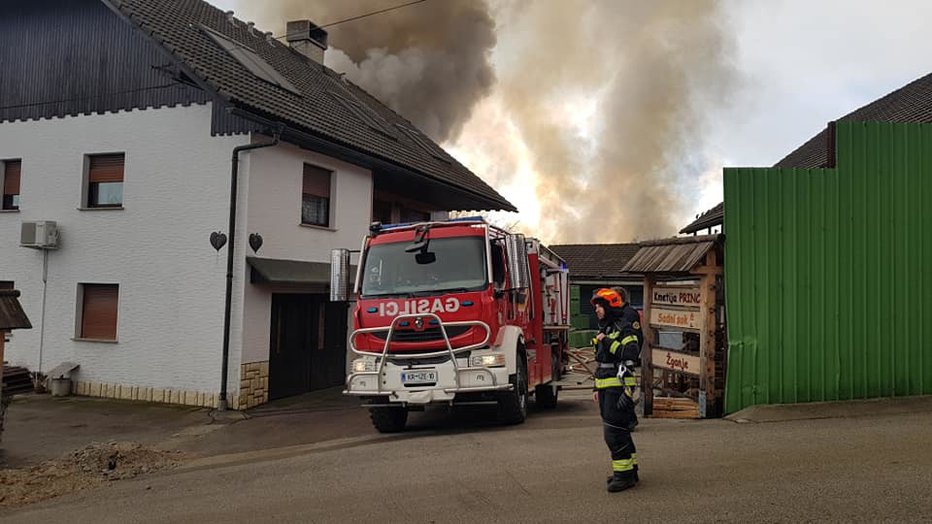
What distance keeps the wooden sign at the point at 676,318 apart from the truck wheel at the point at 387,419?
11.8 ft

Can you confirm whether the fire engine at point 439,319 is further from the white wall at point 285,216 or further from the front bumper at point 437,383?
the white wall at point 285,216

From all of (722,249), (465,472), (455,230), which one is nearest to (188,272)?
(455,230)

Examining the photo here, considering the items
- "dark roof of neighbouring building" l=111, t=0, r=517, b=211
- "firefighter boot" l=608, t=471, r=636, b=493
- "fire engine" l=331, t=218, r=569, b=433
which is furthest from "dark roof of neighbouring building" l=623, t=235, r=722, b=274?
"dark roof of neighbouring building" l=111, t=0, r=517, b=211

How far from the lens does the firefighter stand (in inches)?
207

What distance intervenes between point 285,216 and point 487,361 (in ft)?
20.2

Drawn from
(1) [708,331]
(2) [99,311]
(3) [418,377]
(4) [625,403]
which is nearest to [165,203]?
(2) [99,311]

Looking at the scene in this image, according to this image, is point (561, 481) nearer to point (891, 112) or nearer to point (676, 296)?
point (676, 296)

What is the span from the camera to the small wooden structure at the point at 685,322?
8.19m

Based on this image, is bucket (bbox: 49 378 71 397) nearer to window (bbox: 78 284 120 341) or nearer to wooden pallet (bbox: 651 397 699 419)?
window (bbox: 78 284 120 341)

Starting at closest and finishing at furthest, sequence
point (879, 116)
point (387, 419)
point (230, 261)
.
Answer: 1. point (387, 419)
2. point (230, 261)
3. point (879, 116)

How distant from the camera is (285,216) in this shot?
12.6 m

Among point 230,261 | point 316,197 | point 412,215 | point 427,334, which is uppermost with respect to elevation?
point 412,215

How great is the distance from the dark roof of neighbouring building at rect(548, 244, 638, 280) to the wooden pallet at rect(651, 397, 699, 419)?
73.9 feet

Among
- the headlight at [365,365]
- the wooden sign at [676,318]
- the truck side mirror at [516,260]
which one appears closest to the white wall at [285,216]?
the headlight at [365,365]
